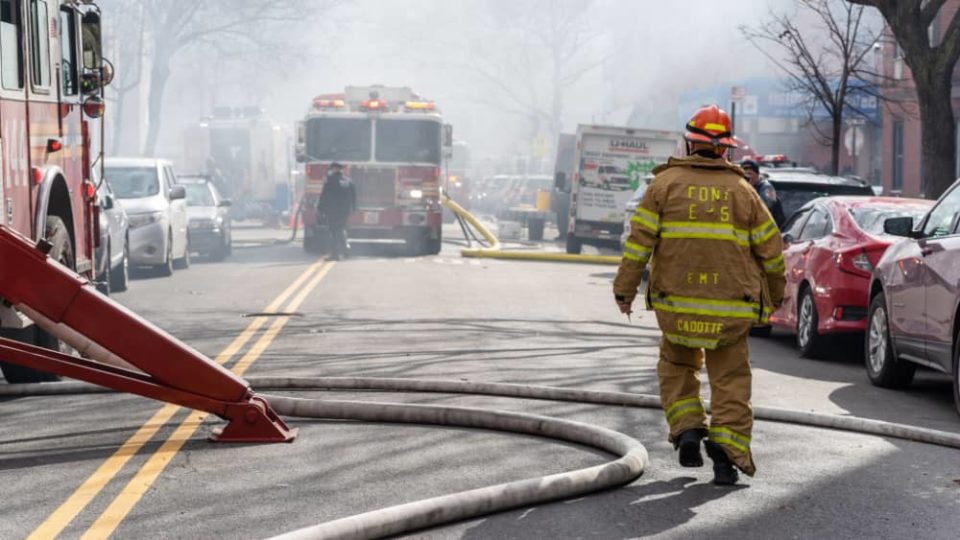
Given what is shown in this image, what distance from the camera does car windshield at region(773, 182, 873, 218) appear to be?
18.5 meters

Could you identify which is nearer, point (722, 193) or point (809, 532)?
point (809, 532)

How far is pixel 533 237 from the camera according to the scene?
38.2 m

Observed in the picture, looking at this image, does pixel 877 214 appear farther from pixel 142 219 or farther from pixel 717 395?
pixel 142 219

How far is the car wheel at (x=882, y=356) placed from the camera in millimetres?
11336

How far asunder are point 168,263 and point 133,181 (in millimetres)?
1273

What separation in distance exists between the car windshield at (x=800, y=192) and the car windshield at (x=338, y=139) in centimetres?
1207

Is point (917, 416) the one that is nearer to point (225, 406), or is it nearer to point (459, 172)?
point (225, 406)

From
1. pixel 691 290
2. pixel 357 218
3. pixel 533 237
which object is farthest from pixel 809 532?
pixel 533 237

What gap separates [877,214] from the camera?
545 inches

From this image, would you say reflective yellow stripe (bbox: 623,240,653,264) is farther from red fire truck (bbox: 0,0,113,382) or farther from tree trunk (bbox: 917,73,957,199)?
tree trunk (bbox: 917,73,957,199)

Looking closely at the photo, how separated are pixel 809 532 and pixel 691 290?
4.73ft

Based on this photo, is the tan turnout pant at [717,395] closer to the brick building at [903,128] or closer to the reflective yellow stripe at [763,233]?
the reflective yellow stripe at [763,233]

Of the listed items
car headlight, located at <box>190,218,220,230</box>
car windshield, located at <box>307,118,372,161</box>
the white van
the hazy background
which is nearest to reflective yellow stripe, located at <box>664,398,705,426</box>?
car headlight, located at <box>190,218,220,230</box>

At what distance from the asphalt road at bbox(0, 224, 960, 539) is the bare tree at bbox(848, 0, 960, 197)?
25.0 feet
